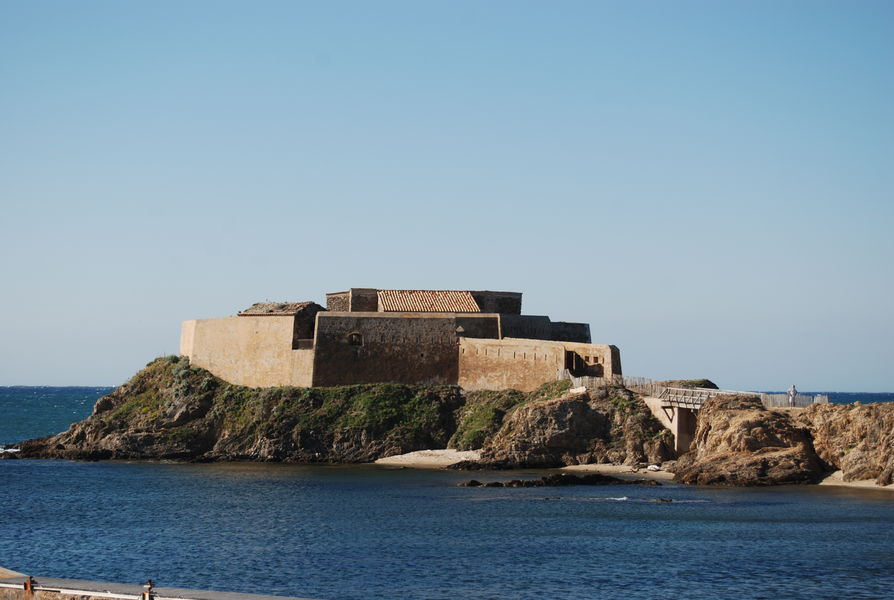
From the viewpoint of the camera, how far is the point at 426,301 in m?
66.5

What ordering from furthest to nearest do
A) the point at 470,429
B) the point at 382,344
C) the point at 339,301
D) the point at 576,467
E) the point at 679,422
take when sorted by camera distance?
the point at 339,301
the point at 382,344
the point at 470,429
the point at 576,467
the point at 679,422

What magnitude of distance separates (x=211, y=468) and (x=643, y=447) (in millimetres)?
20626

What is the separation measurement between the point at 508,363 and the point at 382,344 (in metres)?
7.16

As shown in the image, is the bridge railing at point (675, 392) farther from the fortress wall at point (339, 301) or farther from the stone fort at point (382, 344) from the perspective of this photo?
the fortress wall at point (339, 301)

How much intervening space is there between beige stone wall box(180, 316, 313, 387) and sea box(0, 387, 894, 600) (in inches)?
457

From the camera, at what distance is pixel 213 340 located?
6681 centimetres

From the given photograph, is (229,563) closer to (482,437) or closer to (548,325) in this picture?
(482,437)

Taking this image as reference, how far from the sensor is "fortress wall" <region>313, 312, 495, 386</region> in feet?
209

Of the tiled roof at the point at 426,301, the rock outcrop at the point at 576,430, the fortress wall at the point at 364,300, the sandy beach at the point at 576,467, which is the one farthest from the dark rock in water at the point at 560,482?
the fortress wall at the point at 364,300

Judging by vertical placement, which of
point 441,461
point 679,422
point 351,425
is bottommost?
point 441,461

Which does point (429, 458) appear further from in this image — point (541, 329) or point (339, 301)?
point (339, 301)

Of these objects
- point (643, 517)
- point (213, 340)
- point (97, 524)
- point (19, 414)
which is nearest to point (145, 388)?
point (213, 340)

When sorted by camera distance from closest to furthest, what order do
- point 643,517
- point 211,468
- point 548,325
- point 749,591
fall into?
1. point 749,591
2. point 643,517
3. point 211,468
4. point 548,325

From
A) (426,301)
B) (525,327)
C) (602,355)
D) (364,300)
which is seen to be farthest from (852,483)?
(364,300)
